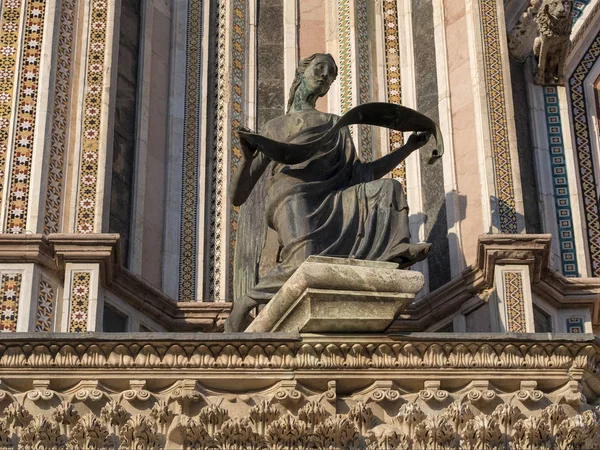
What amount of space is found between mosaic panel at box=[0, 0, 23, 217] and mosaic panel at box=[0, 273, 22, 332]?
744 mm

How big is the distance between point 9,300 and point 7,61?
1.94 metres

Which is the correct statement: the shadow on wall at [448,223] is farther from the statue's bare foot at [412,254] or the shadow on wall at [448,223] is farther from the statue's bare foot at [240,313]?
the statue's bare foot at [240,313]

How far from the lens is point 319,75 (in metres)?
11.6

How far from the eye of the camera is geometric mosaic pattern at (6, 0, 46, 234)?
1209 centimetres

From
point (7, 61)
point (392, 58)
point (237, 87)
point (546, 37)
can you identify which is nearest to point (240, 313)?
point (7, 61)

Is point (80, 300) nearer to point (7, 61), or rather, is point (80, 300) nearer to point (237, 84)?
point (7, 61)

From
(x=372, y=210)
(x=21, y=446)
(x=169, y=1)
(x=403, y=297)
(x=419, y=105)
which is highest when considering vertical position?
(x=169, y=1)

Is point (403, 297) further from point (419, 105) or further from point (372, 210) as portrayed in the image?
point (419, 105)

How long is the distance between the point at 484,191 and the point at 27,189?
300 centimetres

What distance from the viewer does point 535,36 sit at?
14.0m

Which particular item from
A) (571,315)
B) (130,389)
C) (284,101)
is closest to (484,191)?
(571,315)

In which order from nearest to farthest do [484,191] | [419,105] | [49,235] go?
[49,235]
[484,191]
[419,105]

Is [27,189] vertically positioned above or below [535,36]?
below

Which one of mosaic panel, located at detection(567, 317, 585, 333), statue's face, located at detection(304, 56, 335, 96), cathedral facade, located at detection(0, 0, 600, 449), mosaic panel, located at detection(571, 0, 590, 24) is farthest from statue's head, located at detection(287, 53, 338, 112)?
mosaic panel, located at detection(571, 0, 590, 24)
